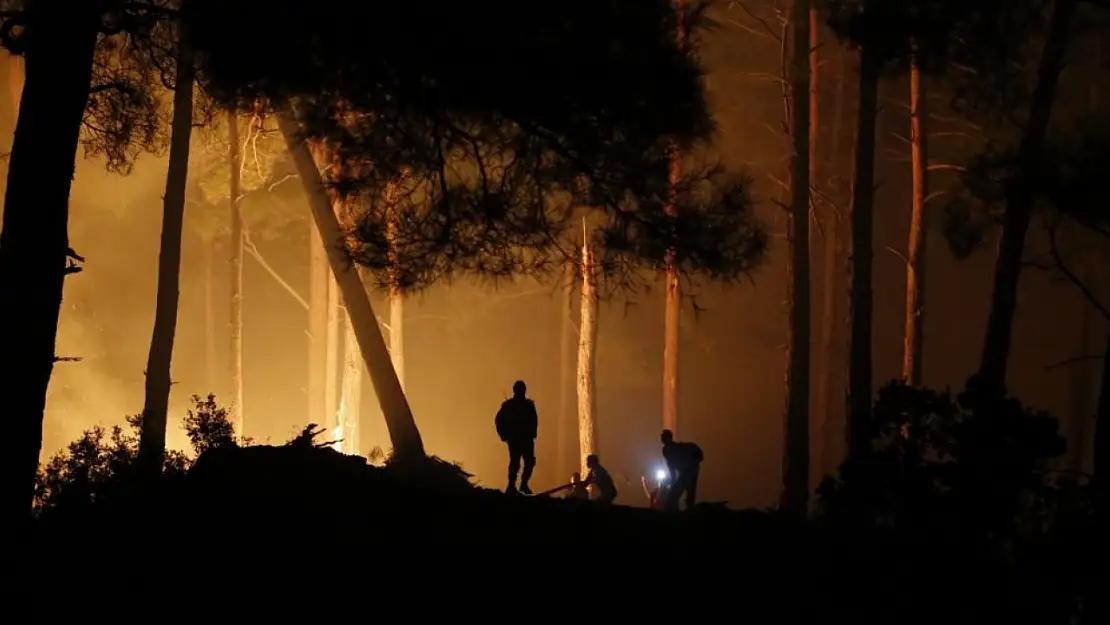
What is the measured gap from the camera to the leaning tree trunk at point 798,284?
39.9ft

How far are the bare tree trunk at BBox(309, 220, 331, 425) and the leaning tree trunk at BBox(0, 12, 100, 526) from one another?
1488 cm

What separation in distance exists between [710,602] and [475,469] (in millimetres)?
22707

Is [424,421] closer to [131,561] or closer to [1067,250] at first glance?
[1067,250]

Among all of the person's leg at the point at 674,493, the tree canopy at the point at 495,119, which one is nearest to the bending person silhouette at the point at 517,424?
the person's leg at the point at 674,493

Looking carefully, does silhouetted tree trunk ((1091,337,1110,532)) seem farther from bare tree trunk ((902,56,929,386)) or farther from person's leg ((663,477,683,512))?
bare tree trunk ((902,56,929,386))

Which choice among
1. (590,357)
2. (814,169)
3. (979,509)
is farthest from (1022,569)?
(814,169)

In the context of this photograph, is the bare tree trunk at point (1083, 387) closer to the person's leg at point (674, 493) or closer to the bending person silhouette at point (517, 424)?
the person's leg at point (674, 493)

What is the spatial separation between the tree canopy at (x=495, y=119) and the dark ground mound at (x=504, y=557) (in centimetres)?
214

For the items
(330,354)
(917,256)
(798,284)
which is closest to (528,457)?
(798,284)

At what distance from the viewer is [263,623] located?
5281 millimetres

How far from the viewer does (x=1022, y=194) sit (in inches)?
382

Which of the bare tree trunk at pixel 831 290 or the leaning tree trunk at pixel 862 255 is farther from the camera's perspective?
the bare tree trunk at pixel 831 290

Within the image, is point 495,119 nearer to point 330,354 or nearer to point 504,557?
point 504,557

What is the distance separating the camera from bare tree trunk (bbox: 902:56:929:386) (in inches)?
577
